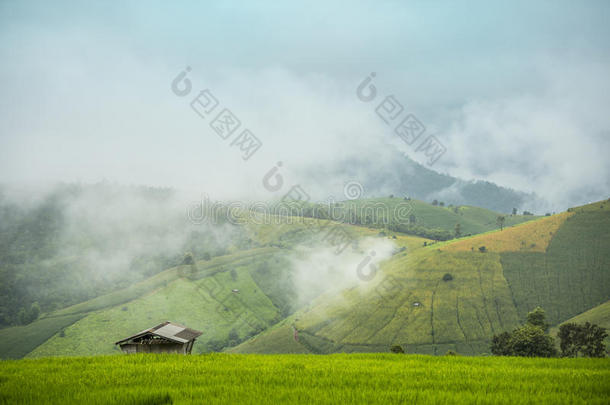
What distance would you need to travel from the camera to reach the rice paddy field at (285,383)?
12555 mm

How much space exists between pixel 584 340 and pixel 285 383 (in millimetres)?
106597

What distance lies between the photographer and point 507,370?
60.4 feet

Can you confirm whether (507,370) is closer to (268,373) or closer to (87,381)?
(268,373)

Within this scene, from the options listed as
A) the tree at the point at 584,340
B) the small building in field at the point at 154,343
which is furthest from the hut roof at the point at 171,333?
the tree at the point at 584,340

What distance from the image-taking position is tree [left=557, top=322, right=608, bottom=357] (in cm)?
8981

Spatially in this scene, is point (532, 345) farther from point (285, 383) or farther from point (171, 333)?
point (285, 383)

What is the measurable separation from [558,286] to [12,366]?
8284 inches

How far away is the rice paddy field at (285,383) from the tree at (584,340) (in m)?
89.9

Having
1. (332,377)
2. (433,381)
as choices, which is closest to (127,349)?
(332,377)

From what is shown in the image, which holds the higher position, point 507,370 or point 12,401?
point 12,401

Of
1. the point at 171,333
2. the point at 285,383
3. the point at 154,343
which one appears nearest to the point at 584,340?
the point at 171,333

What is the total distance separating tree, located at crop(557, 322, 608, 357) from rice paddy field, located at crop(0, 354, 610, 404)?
89914 mm

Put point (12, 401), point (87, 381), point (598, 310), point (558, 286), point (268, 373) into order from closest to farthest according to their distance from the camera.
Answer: point (12, 401)
point (87, 381)
point (268, 373)
point (598, 310)
point (558, 286)

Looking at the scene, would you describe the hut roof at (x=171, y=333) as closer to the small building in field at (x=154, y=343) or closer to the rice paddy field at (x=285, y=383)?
the small building in field at (x=154, y=343)
